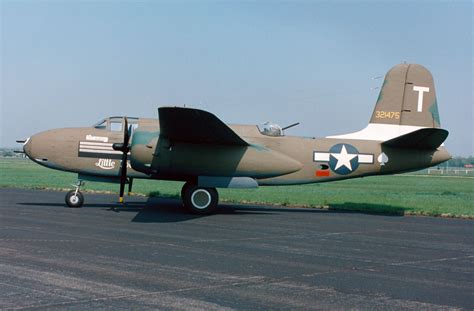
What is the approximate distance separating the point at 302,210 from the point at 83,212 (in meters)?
7.93

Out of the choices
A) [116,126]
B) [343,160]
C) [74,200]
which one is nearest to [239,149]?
[343,160]

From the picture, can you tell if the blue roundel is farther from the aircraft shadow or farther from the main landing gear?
the main landing gear

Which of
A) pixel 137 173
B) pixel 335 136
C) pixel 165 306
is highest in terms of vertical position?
pixel 335 136

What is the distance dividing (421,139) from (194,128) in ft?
25.5

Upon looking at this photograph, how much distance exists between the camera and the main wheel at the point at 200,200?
739 inches

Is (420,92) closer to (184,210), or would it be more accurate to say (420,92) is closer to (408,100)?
(408,100)

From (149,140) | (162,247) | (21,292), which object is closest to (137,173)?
(149,140)

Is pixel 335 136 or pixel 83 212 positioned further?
pixel 335 136

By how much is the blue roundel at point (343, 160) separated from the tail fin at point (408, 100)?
1913 mm

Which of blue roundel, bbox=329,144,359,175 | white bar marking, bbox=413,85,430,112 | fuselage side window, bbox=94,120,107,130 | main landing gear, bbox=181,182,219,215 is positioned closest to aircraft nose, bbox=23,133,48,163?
fuselage side window, bbox=94,120,107,130

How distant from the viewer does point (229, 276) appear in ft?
28.1

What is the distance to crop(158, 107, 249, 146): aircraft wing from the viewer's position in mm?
16494

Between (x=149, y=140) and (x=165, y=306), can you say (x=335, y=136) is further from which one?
(x=165, y=306)

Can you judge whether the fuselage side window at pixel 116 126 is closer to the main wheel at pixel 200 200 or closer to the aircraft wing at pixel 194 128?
the aircraft wing at pixel 194 128
